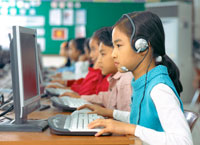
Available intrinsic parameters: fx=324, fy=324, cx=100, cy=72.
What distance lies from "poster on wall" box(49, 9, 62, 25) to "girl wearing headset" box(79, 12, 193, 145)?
208 inches

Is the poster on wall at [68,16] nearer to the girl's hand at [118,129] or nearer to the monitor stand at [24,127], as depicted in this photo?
the monitor stand at [24,127]

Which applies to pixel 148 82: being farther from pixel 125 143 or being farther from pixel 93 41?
pixel 93 41

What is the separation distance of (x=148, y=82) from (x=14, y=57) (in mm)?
487

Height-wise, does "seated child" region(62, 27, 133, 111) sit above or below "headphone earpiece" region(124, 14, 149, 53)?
below

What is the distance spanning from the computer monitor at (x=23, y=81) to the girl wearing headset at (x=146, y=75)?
252 mm

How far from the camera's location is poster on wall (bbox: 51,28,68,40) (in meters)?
6.43

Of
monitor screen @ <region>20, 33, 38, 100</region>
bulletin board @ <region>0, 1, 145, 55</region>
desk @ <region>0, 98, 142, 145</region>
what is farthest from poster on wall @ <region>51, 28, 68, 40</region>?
desk @ <region>0, 98, 142, 145</region>

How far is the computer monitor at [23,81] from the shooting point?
1.12 m

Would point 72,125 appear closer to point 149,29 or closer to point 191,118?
point 149,29

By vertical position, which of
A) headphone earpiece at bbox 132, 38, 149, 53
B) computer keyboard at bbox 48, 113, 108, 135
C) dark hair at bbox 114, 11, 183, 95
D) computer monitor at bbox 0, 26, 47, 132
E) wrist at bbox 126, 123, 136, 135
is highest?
dark hair at bbox 114, 11, 183, 95

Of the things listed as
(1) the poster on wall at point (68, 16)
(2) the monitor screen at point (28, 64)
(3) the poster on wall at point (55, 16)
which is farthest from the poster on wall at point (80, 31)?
(2) the monitor screen at point (28, 64)

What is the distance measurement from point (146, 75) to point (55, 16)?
5.43 meters

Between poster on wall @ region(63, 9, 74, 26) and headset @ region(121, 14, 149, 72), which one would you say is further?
poster on wall @ region(63, 9, 74, 26)

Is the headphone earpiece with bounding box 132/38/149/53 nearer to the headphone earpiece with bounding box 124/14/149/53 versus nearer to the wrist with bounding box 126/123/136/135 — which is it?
the headphone earpiece with bounding box 124/14/149/53
